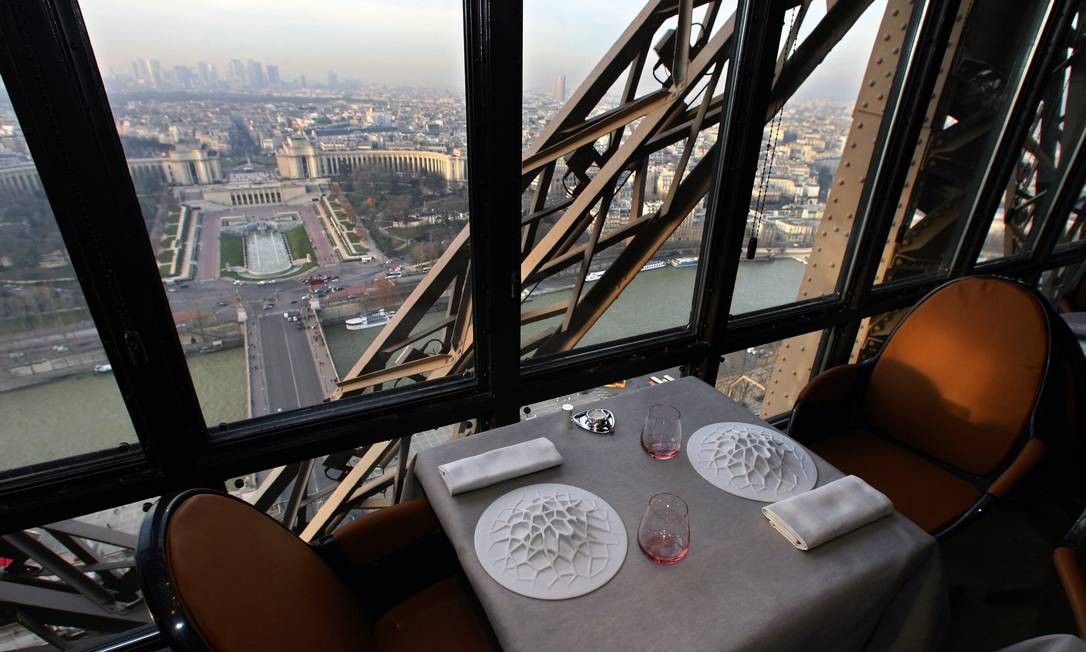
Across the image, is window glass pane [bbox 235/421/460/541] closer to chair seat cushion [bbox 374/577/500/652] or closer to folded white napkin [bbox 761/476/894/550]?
chair seat cushion [bbox 374/577/500/652]

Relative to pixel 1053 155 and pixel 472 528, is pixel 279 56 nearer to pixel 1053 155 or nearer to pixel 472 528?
pixel 472 528

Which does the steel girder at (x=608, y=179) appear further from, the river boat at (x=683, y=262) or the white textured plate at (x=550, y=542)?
the white textured plate at (x=550, y=542)

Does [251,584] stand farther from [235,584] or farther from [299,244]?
[299,244]

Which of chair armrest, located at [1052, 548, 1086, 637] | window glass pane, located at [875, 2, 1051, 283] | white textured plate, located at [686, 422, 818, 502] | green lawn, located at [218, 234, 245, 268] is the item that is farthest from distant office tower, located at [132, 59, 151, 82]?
window glass pane, located at [875, 2, 1051, 283]

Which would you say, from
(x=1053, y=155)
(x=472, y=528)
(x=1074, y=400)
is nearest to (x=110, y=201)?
(x=472, y=528)

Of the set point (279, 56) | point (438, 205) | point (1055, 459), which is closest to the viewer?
point (279, 56)

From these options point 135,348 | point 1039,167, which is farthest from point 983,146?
point 135,348
